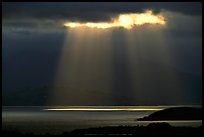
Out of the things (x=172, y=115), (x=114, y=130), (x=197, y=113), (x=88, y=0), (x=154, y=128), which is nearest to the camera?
(x=88, y=0)

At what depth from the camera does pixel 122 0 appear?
22.4 meters

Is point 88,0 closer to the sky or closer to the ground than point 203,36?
closer to the sky

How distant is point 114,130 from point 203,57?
62591mm

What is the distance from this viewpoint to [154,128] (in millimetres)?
74312

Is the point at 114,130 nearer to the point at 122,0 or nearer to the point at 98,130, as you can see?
the point at 98,130

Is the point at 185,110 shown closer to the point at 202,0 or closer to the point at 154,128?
the point at 154,128

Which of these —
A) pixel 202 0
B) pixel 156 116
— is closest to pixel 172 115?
pixel 156 116

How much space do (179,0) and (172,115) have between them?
169m

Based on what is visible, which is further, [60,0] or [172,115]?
[172,115]

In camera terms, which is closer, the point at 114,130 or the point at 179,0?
the point at 179,0

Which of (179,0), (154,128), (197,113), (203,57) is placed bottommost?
(203,57)

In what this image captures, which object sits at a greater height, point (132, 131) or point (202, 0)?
point (132, 131)

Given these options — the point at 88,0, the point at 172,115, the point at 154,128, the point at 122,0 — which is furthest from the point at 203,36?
the point at 172,115

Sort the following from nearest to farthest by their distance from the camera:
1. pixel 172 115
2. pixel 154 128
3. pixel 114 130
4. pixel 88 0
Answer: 1. pixel 88 0
2. pixel 154 128
3. pixel 114 130
4. pixel 172 115
